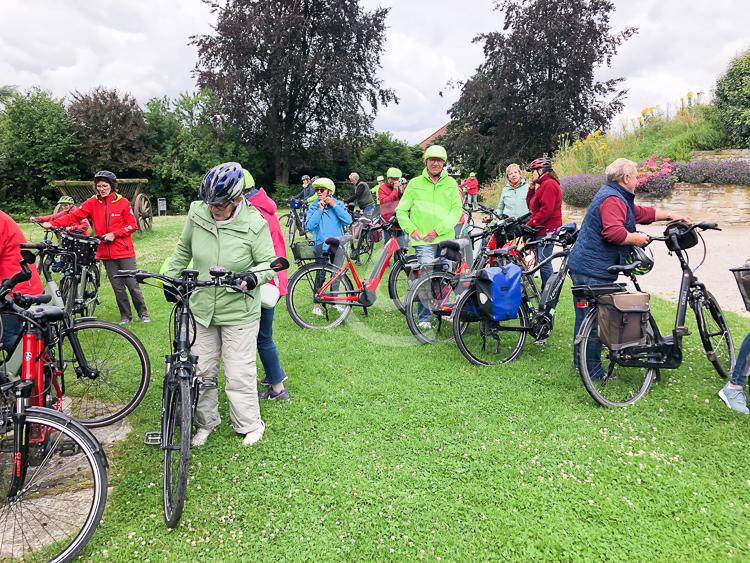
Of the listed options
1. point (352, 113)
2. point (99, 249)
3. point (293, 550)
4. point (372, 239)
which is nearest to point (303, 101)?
point (352, 113)

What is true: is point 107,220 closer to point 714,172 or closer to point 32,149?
point 714,172

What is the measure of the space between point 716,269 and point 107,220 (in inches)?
357

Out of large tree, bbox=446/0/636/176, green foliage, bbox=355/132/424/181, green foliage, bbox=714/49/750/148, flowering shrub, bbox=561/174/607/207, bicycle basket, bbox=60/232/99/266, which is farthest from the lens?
green foliage, bbox=355/132/424/181

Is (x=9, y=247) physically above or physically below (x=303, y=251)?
above

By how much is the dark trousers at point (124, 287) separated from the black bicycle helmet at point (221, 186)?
3.61 m

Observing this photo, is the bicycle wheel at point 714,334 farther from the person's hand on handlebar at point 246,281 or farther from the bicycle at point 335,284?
the person's hand on handlebar at point 246,281

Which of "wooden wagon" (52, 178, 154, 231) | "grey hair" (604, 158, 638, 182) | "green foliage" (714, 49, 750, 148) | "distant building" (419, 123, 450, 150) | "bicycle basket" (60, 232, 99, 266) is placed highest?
"distant building" (419, 123, 450, 150)

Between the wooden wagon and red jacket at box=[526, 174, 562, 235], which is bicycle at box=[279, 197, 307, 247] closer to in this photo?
the wooden wagon

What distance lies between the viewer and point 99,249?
5812mm

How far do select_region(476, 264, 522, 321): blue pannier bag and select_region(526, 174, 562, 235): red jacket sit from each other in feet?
5.47


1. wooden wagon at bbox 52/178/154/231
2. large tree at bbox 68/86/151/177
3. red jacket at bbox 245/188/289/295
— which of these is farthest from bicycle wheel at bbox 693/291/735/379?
large tree at bbox 68/86/151/177

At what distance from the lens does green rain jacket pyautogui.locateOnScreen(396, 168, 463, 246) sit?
539cm

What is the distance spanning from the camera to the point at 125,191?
47.9 ft

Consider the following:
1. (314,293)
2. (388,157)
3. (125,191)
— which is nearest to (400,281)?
(314,293)
